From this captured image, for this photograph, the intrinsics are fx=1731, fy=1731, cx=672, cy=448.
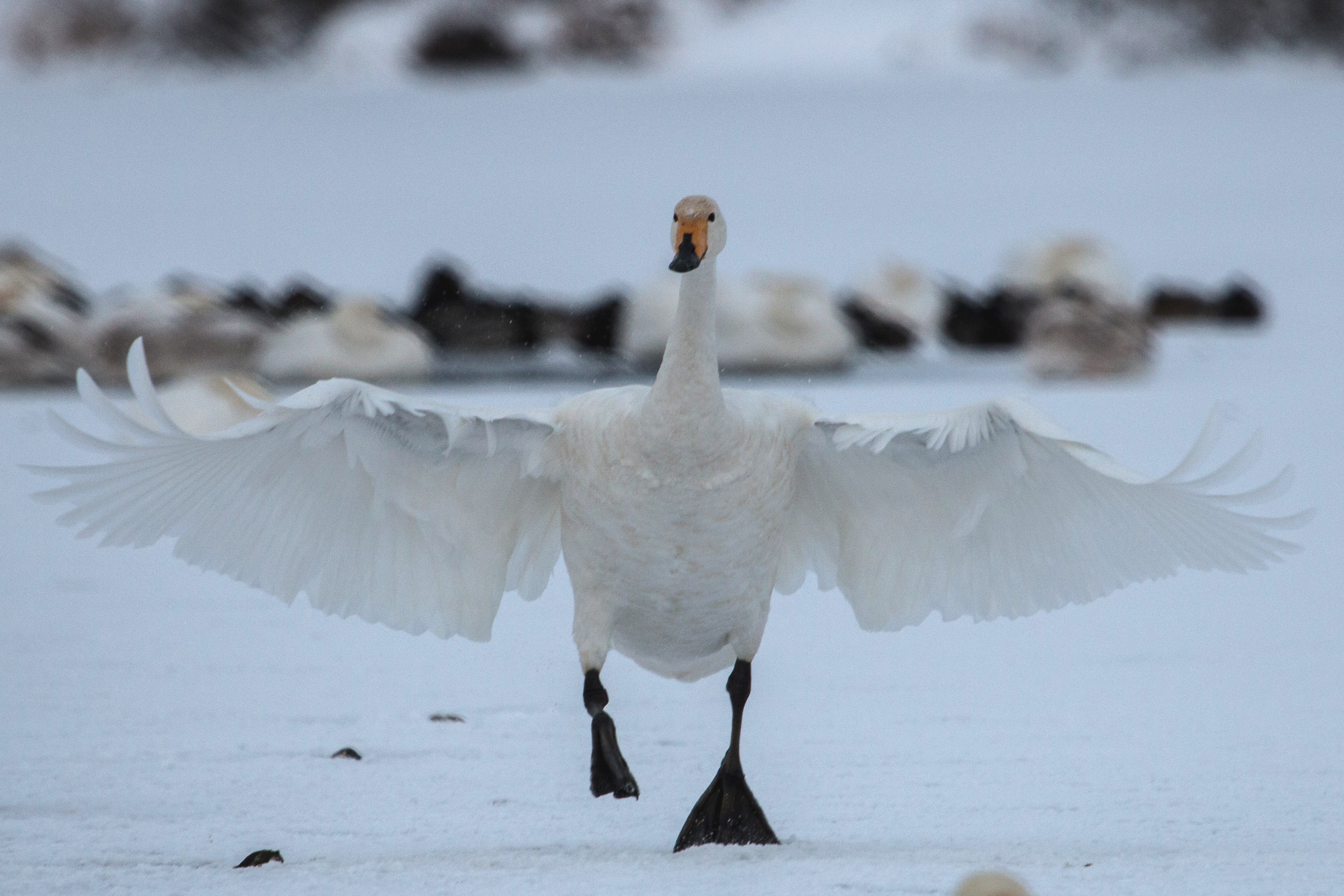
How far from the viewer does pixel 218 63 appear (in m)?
26.4

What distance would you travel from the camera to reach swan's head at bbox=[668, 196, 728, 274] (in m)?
3.86

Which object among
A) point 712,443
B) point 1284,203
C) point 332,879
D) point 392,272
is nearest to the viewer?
point 332,879

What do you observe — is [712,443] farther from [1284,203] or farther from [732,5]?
[732,5]

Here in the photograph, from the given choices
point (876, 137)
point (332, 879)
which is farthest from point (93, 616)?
point (876, 137)

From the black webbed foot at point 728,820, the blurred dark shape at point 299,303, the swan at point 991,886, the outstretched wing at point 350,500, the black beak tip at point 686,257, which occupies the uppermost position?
the blurred dark shape at point 299,303

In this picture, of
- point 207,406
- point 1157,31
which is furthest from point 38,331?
point 1157,31

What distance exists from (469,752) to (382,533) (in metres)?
0.64

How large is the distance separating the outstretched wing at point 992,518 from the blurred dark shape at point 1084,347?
6.12 metres

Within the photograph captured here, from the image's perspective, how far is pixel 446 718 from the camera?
473 cm

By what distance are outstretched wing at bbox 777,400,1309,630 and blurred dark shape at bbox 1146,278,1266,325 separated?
9.07 meters

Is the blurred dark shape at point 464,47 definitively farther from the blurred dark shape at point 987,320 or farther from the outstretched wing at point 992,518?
the outstretched wing at point 992,518

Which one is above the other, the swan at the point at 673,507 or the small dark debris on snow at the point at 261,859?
the swan at the point at 673,507

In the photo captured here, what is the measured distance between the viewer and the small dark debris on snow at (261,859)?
3.57 meters

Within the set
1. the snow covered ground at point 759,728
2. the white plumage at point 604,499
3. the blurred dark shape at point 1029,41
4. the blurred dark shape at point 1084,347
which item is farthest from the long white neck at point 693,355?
the blurred dark shape at point 1029,41
